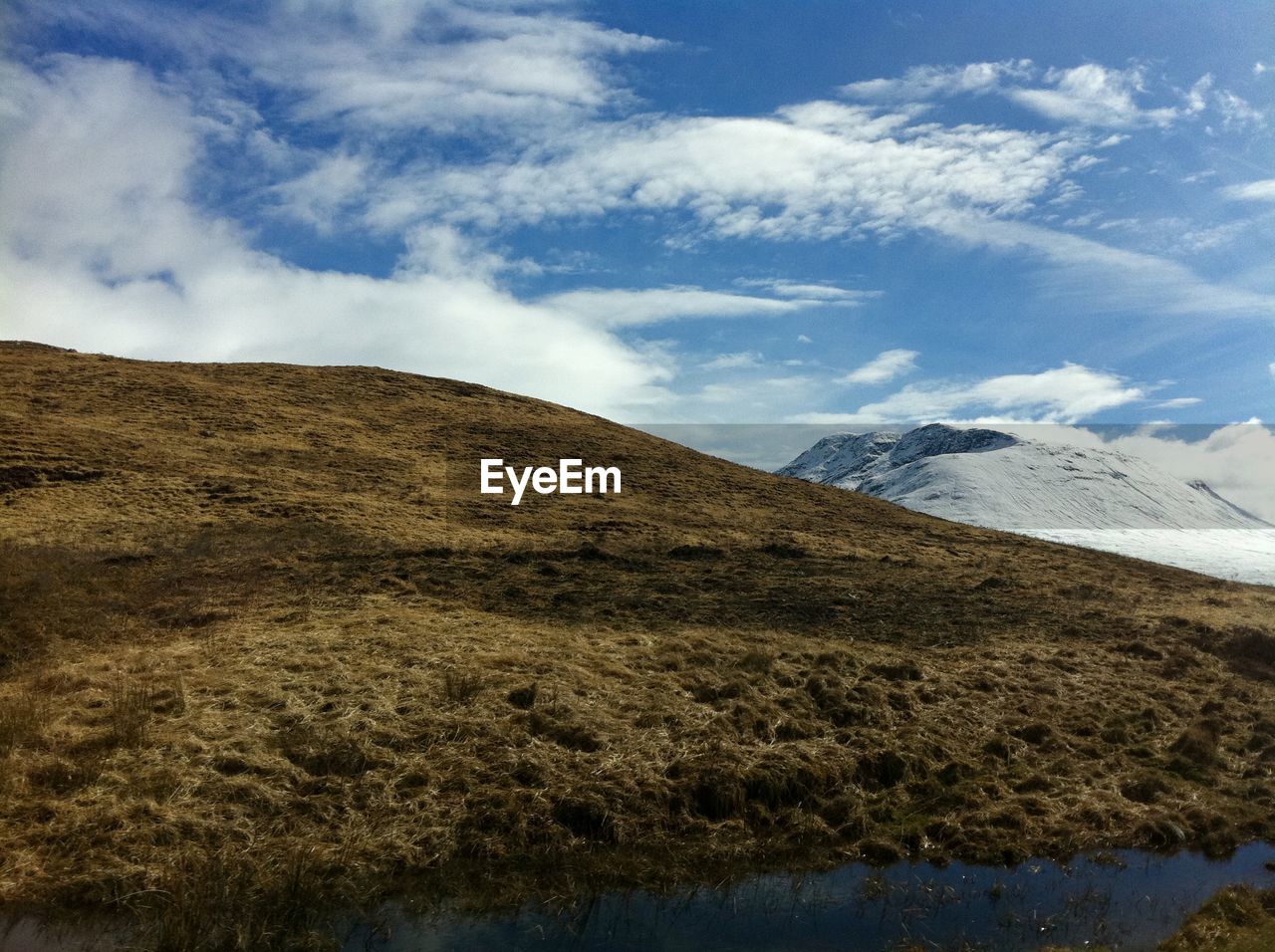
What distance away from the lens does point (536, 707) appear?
13672 millimetres

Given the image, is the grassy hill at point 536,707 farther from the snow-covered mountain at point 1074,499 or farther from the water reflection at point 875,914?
the snow-covered mountain at point 1074,499

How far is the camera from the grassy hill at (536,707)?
33.6ft

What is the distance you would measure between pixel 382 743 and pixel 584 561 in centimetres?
1465

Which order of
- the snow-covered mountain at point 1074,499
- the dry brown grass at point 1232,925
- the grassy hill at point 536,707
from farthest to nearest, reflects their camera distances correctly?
the snow-covered mountain at point 1074,499
the grassy hill at point 536,707
the dry brown grass at point 1232,925

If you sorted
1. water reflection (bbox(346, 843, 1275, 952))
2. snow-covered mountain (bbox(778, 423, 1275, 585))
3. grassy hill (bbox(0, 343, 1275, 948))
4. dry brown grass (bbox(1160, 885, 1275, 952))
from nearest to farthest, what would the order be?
water reflection (bbox(346, 843, 1275, 952)), dry brown grass (bbox(1160, 885, 1275, 952)), grassy hill (bbox(0, 343, 1275, 948)), snow-covered mountain (bbox(778, 423, 1275, 585))

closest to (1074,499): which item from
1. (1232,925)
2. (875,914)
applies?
(1232,925)

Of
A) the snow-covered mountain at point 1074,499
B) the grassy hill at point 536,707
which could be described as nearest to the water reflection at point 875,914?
the grassy hill at point 536,707

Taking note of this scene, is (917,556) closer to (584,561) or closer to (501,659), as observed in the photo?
(584,561)

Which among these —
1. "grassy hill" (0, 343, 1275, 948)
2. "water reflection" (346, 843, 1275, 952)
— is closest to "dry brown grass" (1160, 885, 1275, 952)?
"water reflection" (346, 843, 1275, 952)

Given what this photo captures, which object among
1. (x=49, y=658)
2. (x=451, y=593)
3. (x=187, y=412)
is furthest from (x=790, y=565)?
(x=187, y=412)

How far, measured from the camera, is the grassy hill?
33.6ft

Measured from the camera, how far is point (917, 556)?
3450cm

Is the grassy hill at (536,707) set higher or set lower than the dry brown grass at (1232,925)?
higher

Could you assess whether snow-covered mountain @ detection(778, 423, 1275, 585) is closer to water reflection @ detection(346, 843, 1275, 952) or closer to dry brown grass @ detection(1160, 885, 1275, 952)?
dry brown grass @ detection(1160, 885, 1275, 952)
